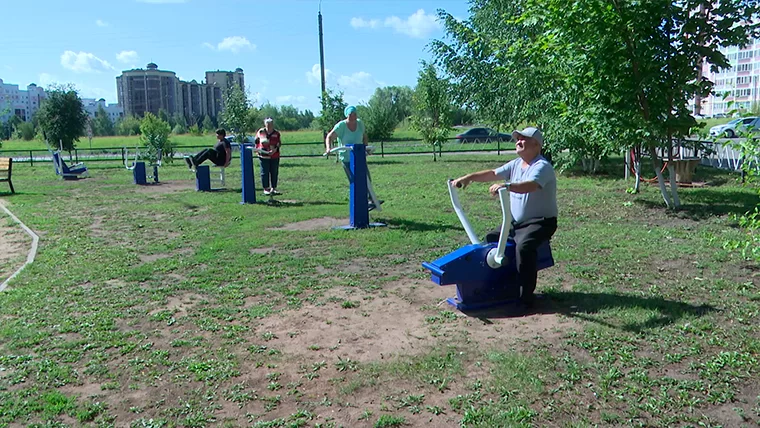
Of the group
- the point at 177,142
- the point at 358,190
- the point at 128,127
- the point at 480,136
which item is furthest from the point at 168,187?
the point at 128,127

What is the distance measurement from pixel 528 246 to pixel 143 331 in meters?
3.22

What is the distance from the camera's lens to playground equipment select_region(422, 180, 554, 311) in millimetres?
5102

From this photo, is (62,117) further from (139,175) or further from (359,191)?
(359,191)

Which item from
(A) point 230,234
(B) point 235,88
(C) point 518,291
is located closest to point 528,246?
(C) point 518,291

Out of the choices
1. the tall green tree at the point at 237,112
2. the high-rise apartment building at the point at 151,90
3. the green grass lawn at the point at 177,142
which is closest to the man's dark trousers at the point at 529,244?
the tall green tree at the point at 237,112

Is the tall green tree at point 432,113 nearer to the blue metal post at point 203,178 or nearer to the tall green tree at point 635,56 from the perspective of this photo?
the blue metal post at point 203,178

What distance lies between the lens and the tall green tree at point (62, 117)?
31531mm

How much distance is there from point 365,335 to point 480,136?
3878cm

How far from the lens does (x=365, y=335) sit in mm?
4914

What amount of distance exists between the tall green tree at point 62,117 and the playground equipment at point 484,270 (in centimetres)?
3122

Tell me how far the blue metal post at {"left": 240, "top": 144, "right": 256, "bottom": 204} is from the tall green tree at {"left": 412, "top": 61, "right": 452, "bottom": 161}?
1591 cm

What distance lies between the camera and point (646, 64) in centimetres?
1015

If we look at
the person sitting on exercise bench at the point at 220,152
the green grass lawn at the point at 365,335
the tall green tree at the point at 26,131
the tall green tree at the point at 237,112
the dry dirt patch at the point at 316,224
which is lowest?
the green grass lawn at the point at 365,335

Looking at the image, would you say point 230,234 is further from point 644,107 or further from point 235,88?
point 235,88
